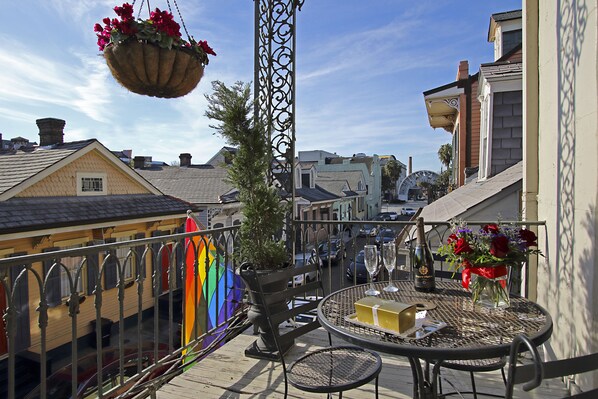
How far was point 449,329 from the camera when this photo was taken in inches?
59.4

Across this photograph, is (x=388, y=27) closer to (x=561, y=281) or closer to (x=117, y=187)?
(x=561, y=281)

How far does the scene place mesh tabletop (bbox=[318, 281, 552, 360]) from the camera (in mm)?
1319

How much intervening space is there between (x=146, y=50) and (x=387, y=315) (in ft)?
6.77

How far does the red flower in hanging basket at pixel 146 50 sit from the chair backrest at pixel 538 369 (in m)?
2.37

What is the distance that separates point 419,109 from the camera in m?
12.4

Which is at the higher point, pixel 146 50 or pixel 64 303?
pixel 146 50

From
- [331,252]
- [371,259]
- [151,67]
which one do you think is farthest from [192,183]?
[371,259]

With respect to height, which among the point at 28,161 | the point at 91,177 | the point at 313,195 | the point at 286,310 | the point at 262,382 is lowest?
the point at 262,382

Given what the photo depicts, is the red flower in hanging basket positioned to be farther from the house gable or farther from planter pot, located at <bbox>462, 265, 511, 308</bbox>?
the house gable

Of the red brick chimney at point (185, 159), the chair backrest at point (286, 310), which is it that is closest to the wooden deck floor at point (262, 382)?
the chair backrest at point (286, 310)

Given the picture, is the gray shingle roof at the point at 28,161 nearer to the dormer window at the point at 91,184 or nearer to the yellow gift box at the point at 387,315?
the dormer window at the point at 91,184

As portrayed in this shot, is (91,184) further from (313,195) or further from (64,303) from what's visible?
(313,195)

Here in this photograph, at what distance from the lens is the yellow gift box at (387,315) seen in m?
1.45

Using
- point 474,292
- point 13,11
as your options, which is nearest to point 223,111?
point 474,292
